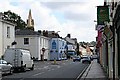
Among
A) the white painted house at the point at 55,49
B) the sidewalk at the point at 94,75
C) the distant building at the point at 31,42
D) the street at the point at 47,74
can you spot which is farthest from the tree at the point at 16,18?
the sidewalk at the point at 94,75

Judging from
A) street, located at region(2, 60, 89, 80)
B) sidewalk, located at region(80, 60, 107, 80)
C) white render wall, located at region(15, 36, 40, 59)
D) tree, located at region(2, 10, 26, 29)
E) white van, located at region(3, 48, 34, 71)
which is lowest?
street, located at region(2, 60, 89, 80)

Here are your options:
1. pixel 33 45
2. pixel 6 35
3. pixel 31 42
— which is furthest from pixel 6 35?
pixel 31 42

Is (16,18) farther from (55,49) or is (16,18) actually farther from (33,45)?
(33,45)

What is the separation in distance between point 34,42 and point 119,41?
7077cm

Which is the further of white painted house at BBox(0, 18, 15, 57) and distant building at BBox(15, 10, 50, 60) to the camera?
distant building at BBox(15, 10, 50, 60)

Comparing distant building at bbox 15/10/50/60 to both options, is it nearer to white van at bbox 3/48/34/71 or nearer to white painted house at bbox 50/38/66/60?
white painted house at bbox 50/38/66/60

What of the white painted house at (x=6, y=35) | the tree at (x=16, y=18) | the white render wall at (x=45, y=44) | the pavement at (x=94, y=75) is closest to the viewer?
the pavement at (x=94, y=75)

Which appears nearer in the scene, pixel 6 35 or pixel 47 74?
pixel 47 74

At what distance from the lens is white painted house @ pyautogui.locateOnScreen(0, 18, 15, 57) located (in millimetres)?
57819

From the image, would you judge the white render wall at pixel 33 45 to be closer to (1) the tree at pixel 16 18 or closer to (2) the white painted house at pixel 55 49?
(2) the white painted house at pixel 55 49

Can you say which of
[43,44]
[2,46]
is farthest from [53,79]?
[43,44]

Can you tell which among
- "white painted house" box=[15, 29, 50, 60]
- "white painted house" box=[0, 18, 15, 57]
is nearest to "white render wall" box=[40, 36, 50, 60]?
"white painted house" box=[15, 29, 50, 60]

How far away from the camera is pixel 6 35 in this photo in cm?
6000

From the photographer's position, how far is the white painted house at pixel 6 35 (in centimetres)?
5782
